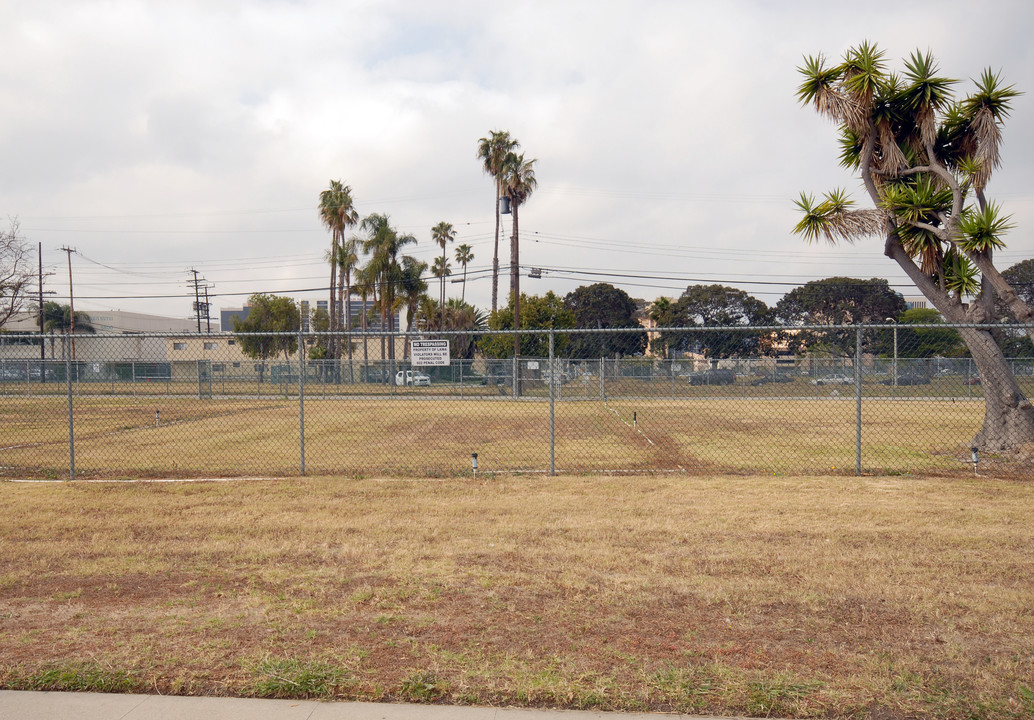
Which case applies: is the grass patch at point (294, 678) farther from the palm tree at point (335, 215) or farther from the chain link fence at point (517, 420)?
the palm tree at point (335, 215)

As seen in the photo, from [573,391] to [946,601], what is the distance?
2914 centimetres

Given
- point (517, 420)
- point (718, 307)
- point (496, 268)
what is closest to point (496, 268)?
point (496, 268)

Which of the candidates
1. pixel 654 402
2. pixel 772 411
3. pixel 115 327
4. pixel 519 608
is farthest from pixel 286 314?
pixel 519 608

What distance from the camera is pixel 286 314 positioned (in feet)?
209

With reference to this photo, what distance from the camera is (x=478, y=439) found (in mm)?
16750

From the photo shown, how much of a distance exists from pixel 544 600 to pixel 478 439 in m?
11.6

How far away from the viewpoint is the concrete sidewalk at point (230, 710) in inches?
142

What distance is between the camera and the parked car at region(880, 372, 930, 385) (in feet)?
106

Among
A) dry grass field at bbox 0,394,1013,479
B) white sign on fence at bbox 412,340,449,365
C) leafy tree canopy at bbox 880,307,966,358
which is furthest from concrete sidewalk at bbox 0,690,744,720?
leafy tree canopy at bbox 880,307,966,358

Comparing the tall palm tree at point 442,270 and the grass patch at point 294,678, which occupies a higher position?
the tall palm tree at point 442,270

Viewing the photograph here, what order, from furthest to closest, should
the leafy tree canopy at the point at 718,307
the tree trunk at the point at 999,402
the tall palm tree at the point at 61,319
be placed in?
the tall palm tree at the point at 61,319
the leafy tree canopy at the point at 718,307
the tree trunk at the point at 999,402

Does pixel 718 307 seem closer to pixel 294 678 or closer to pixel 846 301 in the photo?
pixel 846 301

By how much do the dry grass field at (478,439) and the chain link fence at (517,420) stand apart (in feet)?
0.21

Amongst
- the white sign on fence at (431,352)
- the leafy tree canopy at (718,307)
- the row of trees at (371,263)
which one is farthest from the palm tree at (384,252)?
the white sign on fence at (431,352)
